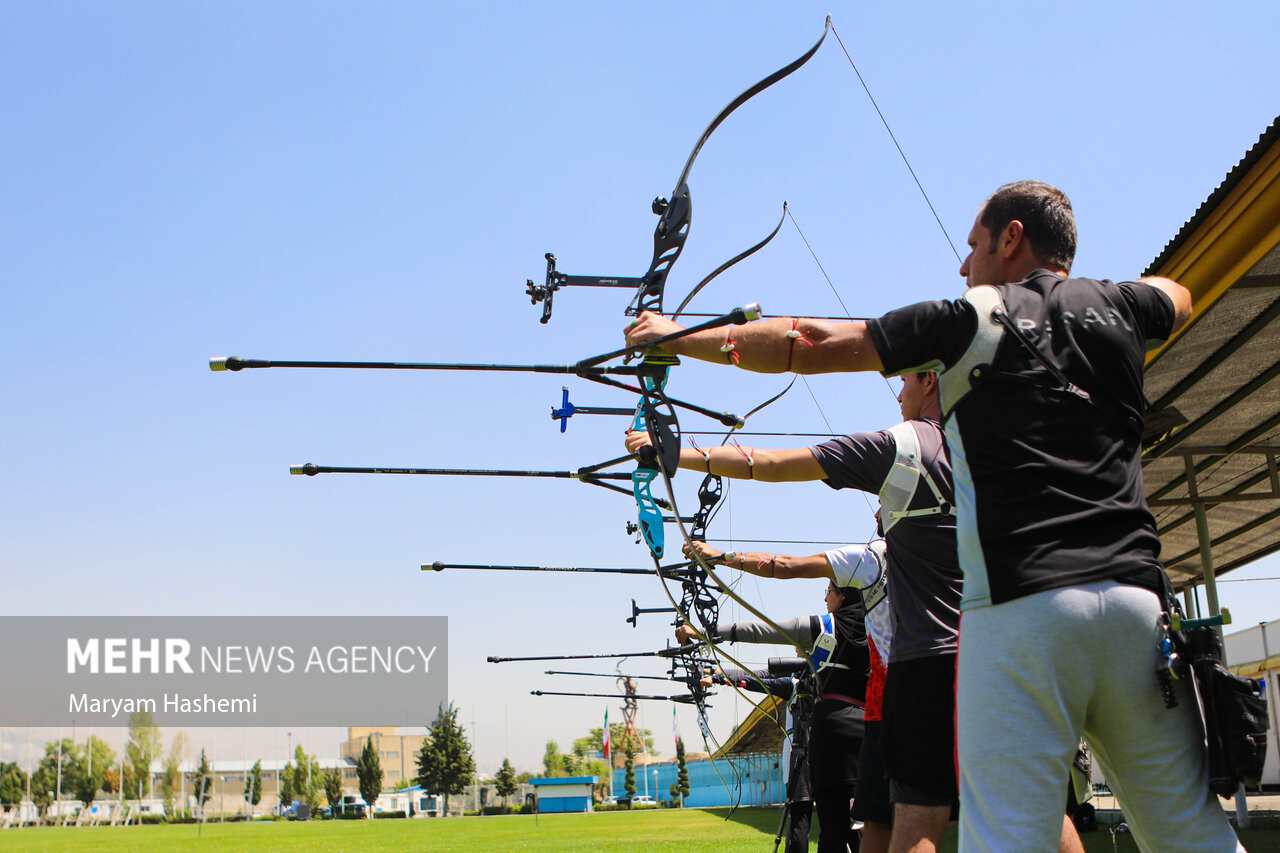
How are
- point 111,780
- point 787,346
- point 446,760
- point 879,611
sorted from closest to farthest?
point 787,346
point 879,611
point 446,760
point 111,780

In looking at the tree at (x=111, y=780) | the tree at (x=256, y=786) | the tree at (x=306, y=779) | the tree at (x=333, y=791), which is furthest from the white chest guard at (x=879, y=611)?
the tree at (x=111, y=780)

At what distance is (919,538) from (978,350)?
1310 millimetres

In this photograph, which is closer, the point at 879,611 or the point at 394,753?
the point at 879,611

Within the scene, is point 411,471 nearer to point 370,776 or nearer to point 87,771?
point 370,776

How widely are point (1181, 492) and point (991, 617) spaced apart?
967 centimetres

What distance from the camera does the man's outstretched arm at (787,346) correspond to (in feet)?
6.02

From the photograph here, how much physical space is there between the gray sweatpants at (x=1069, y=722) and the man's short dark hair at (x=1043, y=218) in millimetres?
687

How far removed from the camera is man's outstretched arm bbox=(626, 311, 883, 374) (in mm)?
1834

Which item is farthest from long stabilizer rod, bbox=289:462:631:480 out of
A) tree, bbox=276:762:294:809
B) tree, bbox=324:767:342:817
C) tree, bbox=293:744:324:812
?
tree, bbox=276:762:294:809

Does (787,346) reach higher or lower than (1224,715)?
higher

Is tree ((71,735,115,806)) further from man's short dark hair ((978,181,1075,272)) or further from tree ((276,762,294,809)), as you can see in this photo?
man's short dark hair ((978,181,1075,272))

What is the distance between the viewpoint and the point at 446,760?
7169 cm

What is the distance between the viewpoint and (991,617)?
1709mm

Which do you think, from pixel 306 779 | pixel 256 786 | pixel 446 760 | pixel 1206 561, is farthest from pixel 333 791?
pixel 1206 561
